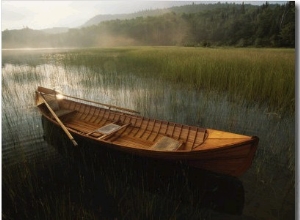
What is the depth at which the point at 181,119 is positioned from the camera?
6.74 metres

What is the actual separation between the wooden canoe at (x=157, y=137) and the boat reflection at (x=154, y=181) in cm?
36

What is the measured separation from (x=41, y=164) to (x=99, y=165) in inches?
44.4

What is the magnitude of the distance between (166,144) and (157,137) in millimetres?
577

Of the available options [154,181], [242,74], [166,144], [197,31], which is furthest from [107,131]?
[197,31]

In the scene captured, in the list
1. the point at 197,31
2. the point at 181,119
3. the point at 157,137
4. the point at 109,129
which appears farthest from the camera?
the point at 197,31

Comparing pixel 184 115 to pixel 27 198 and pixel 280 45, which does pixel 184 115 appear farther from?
pixel 27 198

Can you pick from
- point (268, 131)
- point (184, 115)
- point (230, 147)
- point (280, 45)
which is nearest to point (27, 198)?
point (230, 147)

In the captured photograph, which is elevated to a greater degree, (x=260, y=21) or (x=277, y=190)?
(x=260, y=21)

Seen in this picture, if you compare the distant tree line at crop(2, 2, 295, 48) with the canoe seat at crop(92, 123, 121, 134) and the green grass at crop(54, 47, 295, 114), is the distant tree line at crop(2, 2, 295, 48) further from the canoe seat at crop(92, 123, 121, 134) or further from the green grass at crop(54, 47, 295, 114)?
the canoe seat at crop(92, 123, 121, 134)

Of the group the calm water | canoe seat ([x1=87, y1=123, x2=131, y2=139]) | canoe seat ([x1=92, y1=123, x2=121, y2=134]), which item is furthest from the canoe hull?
canoe seat ([x1=92, y1=123, x2=121, y2=134])

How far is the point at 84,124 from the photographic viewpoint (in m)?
6.22

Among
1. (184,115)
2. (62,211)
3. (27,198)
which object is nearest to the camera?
(62,211)

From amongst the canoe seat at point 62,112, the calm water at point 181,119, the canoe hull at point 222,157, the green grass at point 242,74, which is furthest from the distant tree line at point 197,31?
the canoe seat at point 62,112

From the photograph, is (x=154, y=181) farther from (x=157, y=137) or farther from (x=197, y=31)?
(x=197, y=31)
